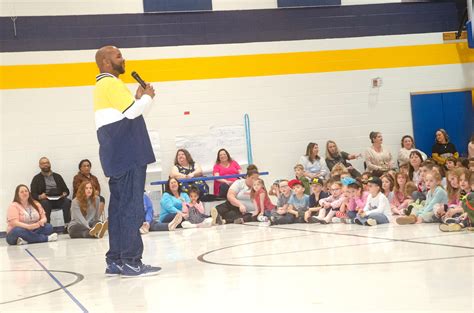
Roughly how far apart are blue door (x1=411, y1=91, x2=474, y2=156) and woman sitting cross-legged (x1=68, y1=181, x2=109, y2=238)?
6.92 m

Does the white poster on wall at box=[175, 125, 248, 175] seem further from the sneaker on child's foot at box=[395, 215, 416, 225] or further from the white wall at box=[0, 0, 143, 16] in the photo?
the sneaker on child's foot at box=[395, 215, 416, 225]

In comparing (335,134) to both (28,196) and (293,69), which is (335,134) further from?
(28,196)

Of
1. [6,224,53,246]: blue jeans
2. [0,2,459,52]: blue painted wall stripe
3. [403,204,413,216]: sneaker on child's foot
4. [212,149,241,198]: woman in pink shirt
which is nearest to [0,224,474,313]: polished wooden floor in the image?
[403,204,413,216]: sneaker on child's foot

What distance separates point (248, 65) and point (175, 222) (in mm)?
4407

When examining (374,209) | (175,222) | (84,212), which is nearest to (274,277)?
(374,209)

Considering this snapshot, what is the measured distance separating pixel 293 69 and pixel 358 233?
7.20 m

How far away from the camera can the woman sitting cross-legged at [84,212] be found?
36.9 ft

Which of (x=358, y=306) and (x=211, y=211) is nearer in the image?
(x=358, y=306)

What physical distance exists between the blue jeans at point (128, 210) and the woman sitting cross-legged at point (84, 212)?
5513 mm

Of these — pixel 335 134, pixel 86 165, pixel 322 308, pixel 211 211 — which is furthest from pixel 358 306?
pixel 335 134

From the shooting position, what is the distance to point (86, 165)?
13398 millimetres

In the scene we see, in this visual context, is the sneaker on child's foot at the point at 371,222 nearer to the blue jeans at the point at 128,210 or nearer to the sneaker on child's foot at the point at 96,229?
the sneaker on child's foot at the point at 96,229

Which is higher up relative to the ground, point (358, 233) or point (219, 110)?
point (219, 110)

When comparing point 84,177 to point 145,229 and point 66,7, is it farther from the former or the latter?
point 66,7
